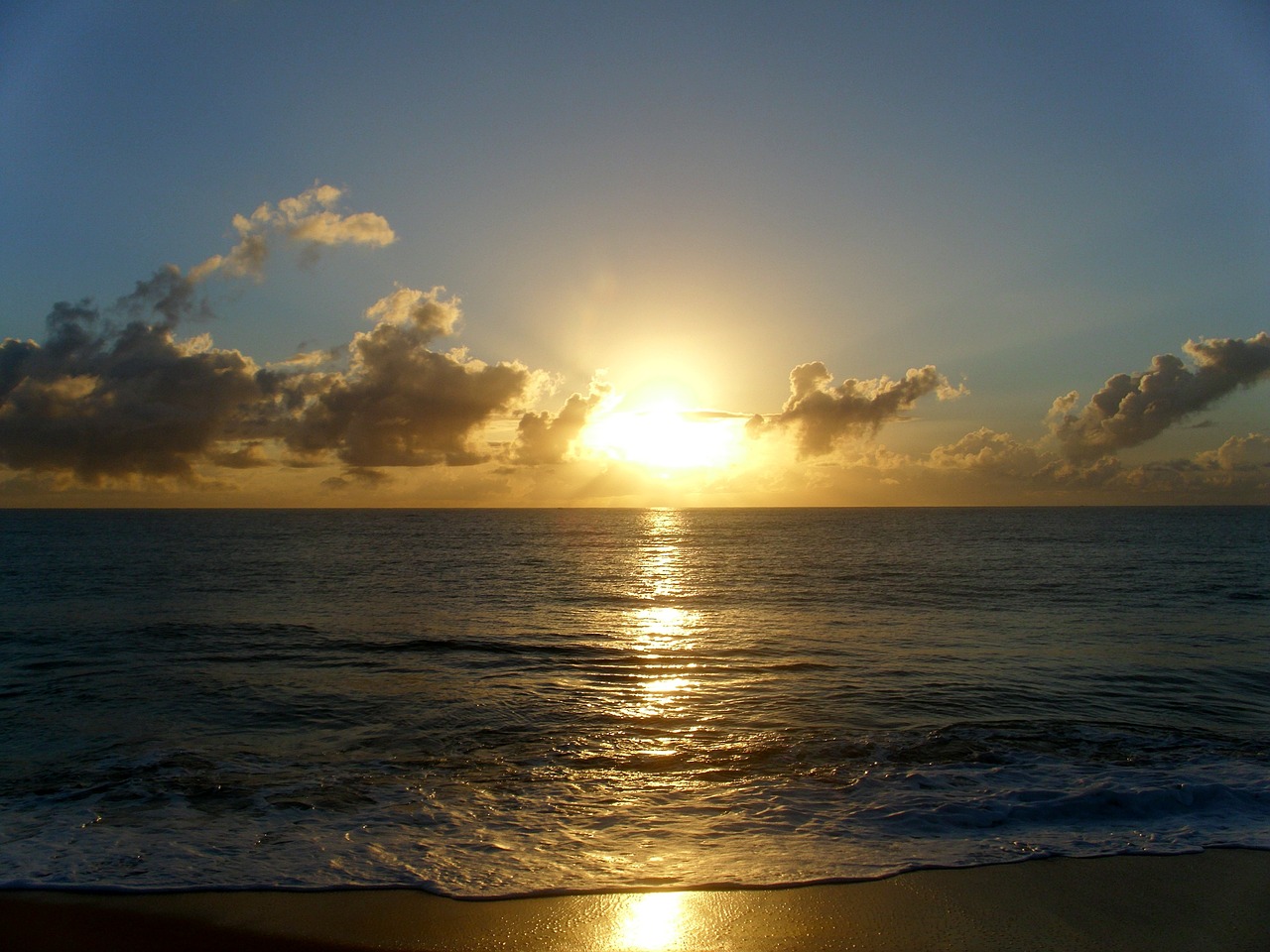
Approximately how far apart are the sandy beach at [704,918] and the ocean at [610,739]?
368mm

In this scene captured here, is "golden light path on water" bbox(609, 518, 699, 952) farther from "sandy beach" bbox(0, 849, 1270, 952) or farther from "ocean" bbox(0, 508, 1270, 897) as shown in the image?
"ocean" bbox(0, 508, 1270, 897)

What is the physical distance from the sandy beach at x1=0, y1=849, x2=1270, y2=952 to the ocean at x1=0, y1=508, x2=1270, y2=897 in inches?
14.5

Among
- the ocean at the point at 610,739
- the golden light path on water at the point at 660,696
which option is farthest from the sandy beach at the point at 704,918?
the ocean at the point at 610,739

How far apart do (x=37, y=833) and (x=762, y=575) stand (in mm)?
43050

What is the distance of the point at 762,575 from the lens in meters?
49.3

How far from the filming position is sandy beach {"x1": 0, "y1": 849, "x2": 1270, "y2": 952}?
6926 mm

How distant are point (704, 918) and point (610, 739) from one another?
673 centimetres

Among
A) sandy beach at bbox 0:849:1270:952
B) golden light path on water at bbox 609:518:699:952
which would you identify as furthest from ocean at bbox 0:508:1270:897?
sandy beach at bbox 0:849:1270:952

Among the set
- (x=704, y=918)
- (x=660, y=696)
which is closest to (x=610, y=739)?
(x=660, y=696)

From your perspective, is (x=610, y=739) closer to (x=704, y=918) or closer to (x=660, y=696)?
(x=660, y=696)

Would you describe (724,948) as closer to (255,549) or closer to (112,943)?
(112,943)

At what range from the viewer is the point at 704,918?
286 inches

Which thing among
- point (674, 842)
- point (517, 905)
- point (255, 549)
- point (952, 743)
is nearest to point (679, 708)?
point (952, 743)

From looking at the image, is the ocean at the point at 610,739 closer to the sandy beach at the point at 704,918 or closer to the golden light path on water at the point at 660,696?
the golden light path on water at the point at 660,696
